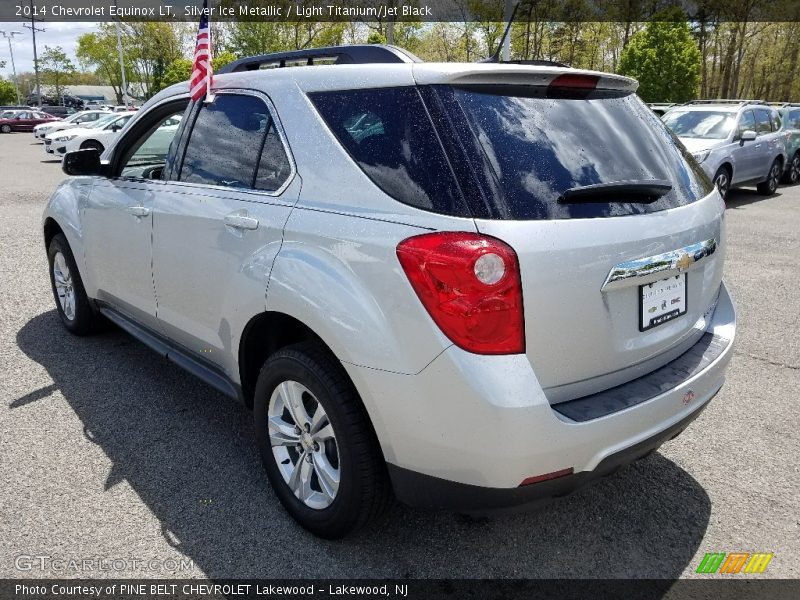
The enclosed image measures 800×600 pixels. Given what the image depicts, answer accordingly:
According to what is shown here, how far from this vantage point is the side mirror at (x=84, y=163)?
12.9ft

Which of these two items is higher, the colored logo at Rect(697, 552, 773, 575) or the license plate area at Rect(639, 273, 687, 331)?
the license plate area at Rect(639, 273, 687, 331)

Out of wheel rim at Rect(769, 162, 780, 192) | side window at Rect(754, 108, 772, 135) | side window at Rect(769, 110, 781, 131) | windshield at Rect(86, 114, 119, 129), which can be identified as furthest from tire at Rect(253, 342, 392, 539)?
windshield at Rect(86, 114, 119, 129)

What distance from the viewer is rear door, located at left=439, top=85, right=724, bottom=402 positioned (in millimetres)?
2025

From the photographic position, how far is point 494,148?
83.5 inches

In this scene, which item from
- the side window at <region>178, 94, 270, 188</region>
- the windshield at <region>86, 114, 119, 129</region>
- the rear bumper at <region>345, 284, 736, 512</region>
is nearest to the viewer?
the rear bumper at <region>345, 284, 736, 512</region>

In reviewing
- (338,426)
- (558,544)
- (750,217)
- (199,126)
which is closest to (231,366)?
(338,426)

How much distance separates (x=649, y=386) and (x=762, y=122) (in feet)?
41.7

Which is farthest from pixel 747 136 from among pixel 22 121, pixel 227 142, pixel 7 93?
pixel 7 93

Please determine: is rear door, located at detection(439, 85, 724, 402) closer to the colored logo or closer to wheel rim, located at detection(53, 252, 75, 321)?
the colored logo

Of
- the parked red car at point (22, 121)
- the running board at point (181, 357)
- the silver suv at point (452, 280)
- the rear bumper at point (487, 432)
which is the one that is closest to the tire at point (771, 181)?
the silver suv at point (452, 280)

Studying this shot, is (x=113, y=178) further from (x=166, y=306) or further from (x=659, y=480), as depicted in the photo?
(x=659, y=480)

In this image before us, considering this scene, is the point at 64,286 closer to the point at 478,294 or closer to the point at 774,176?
the point at 478,294

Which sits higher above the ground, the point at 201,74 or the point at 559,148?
the point at 201,74

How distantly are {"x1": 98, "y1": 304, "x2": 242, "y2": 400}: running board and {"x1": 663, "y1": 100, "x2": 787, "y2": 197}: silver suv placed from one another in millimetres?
9575
